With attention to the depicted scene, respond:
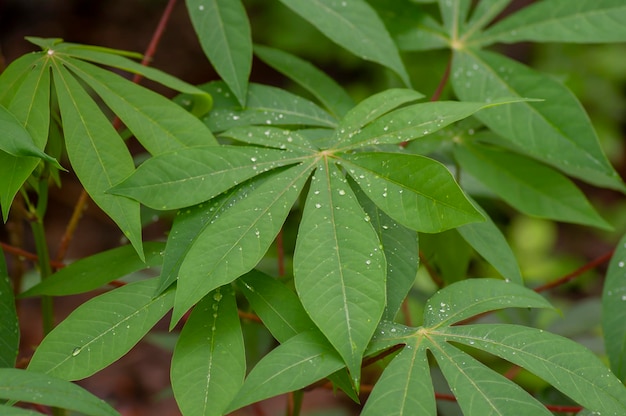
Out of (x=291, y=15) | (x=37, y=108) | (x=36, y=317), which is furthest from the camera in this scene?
(x=291, y=15)

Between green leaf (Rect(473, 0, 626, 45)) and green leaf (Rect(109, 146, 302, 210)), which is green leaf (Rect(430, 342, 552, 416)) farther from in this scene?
green leaf (Rect(473, 0, 626, 45))

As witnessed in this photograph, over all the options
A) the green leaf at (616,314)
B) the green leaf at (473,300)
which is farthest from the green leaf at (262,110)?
the green leaf at (616,314)

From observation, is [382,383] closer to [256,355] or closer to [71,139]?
[71,139]

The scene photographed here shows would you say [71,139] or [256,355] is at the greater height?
[71,139]

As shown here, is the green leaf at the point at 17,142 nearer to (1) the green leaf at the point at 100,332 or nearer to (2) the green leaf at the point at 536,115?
(1) the green leaf at the point at 100,332

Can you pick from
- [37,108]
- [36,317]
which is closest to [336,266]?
[37,108]

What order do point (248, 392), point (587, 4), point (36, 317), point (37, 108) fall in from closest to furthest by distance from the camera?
1. point (248, 392)
2. point (37, 108)
3. point (587, 4)
4. point (36, 317)
